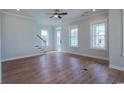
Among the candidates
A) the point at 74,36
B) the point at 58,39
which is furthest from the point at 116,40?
the point at 58,39

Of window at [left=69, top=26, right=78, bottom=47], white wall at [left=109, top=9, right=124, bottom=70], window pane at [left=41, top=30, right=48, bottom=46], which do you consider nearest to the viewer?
white wall at [left=109, top=9, right=124, bottom=70]

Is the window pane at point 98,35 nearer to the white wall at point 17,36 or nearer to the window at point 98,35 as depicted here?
the window at point 98,35

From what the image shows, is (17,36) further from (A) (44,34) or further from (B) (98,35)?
(B) (98,35)

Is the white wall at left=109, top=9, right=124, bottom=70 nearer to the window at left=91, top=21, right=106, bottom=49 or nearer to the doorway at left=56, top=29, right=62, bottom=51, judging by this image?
the window at left=91, top=21, right=106, bottom=49

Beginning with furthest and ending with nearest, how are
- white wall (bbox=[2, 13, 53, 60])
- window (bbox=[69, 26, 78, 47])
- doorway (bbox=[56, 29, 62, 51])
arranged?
doorway (bbox=[56, 29, 62, 51])
window (bbox=[69, 26, 78, 47])
white wall (bbox=[2, 13, 53, 60])

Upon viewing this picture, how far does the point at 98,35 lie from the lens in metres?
6.08

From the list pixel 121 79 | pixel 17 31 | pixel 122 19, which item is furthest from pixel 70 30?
pixel 121 79

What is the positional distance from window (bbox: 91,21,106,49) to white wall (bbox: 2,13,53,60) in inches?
162

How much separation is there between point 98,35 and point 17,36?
493 centimetres

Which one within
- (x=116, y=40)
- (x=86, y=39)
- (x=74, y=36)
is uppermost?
(x=74, y=36)

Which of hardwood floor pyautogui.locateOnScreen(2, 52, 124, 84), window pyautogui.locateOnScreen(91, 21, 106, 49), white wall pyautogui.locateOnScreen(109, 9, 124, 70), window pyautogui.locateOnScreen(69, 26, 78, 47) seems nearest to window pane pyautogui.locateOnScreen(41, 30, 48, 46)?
window pyautogui.locateOnScreen(69, 26, 78, 47)

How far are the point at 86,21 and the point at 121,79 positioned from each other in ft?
14.9

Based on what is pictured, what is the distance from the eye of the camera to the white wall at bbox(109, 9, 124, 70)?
357 centimetres
